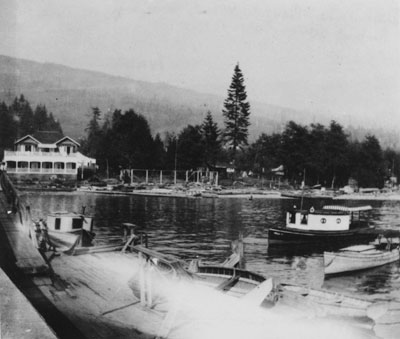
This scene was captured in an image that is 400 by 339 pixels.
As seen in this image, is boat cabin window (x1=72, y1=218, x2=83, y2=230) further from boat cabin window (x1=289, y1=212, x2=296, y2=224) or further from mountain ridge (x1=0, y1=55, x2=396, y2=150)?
boat cabin window (x1=289, y1=212, x2=296, y2=224)

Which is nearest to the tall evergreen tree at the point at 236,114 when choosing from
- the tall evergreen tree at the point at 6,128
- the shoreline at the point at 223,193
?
the shoreline at the point at 223,193

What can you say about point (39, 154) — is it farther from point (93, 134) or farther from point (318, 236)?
point (318, 236)

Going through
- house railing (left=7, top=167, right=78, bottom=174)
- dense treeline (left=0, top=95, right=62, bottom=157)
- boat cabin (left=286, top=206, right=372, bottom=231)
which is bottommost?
boat cabin (left=286, top=206, right=372, bottom=231)

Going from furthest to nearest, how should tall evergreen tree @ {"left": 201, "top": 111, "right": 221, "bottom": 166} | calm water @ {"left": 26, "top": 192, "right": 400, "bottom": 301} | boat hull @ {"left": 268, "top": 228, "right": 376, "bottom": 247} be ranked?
boat hull @ {"left": 268, "top": 228, "right": 376, "bottom": 247} < calm water @ {"left": 26, "top": 192, "right": 400, "bottom": 301} < tall evergreen tree @ {"left": 201, "top": 111, "right": 221, "bottom": 166}

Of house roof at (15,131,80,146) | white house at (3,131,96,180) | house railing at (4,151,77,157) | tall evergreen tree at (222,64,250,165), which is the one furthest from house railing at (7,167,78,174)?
tall evergreen tree at (222,64,250,165)

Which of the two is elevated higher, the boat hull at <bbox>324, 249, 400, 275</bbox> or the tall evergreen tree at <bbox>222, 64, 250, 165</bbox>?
the tall evergreen tree at <bbox>222, 64, 250, 165</bbox>

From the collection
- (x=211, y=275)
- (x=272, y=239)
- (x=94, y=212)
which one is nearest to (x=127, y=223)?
(x=94, y=212)

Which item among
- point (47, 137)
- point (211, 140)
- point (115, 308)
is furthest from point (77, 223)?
point (115, 308)
